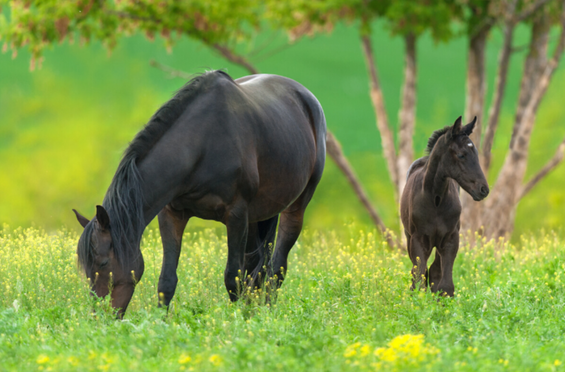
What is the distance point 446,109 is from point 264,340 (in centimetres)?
1532

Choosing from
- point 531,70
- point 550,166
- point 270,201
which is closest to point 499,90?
point 531,70

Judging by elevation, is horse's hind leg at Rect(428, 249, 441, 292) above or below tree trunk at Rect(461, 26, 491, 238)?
below

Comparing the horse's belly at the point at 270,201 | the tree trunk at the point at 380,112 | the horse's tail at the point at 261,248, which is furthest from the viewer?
the tree trunk at the point at 380,112

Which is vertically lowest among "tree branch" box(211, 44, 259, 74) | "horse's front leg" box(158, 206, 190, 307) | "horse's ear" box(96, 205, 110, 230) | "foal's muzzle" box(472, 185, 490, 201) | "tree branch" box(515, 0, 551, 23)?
"tree branch" box(211, 44, 259, 74)

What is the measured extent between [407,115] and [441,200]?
8.97 m

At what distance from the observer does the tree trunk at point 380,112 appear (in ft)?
50.8

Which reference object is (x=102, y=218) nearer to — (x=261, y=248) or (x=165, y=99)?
(x=261, y=248)

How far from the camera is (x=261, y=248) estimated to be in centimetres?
674

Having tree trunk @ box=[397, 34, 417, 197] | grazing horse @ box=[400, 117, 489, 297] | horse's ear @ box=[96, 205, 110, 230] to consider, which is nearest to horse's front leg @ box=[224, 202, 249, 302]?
horse's ear @ box=[96, 205, 110, 230]

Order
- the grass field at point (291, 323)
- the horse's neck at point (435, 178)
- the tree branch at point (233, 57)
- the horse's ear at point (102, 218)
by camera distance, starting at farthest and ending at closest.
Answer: the tree branch at point (233, 57) → the horse's neck at point (435, 178) → the horse's ear at point (102, 218) → the grass field at point (291, 323)

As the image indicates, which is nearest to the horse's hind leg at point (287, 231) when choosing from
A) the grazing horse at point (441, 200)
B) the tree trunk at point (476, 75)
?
the grazing horse at point (441, 200)

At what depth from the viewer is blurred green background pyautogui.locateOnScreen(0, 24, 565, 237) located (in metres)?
17.9

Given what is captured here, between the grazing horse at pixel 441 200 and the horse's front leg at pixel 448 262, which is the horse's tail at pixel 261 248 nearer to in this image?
the grazing horse at pixel 441 200

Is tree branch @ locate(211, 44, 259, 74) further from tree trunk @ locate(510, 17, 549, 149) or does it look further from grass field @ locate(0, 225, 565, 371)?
grass field @ locate(0, 225, 565, 371)
